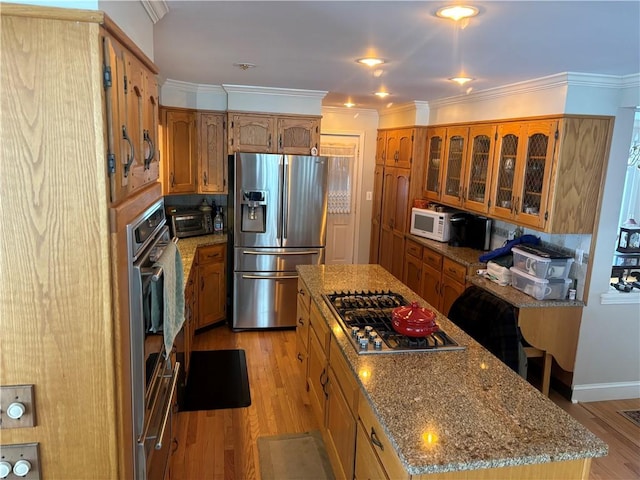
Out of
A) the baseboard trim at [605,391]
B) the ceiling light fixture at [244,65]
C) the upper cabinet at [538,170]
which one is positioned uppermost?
the ceiling light fixture at [244,65]

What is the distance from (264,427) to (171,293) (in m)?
1.56

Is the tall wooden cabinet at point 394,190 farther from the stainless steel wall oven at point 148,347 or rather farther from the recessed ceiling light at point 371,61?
the stainless steel wall oven at point 148,347

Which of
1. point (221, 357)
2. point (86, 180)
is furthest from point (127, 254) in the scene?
point (221, 357)

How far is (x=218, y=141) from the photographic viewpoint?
15.4ft

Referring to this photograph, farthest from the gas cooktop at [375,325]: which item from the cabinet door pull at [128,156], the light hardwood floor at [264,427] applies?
the cabinet door pull at [128,156]

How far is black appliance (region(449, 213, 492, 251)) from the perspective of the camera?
455cm

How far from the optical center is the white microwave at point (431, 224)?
4.74 meters

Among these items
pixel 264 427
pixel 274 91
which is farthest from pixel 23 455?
pixel 274 91

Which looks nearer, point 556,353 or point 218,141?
point 556,353

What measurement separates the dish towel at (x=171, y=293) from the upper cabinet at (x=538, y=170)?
2.51 m

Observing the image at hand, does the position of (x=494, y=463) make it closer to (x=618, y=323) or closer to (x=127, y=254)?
(x=127, y=254)

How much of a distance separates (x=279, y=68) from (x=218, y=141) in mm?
1504

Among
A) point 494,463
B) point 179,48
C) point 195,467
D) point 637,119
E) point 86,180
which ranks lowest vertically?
point 195,467

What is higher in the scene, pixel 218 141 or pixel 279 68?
pixel 279 68
